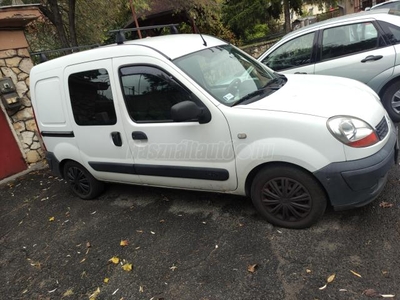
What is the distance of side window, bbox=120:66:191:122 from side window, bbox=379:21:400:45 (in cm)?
330

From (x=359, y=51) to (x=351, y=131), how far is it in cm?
278

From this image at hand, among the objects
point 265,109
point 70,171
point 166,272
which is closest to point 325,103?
point 265,109

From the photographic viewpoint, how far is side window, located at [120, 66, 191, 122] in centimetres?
320

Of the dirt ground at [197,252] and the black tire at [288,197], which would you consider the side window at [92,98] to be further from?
the black tire at [288,197]

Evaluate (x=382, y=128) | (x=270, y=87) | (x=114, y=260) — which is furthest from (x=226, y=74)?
(x=114, y=260)

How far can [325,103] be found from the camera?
281 centimetres

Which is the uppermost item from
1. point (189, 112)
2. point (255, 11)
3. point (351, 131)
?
point (255, 11)

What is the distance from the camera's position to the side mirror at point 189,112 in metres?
2.81

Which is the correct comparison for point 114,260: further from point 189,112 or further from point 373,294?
point 373,294

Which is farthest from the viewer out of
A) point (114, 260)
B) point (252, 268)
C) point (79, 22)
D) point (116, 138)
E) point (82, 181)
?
point (79, 22)

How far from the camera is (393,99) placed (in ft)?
15.7

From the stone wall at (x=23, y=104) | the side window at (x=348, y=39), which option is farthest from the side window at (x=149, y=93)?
the stone wall at (x=23, y=104)

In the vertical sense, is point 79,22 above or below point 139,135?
above

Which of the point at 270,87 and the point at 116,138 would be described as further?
the point at 116,138
